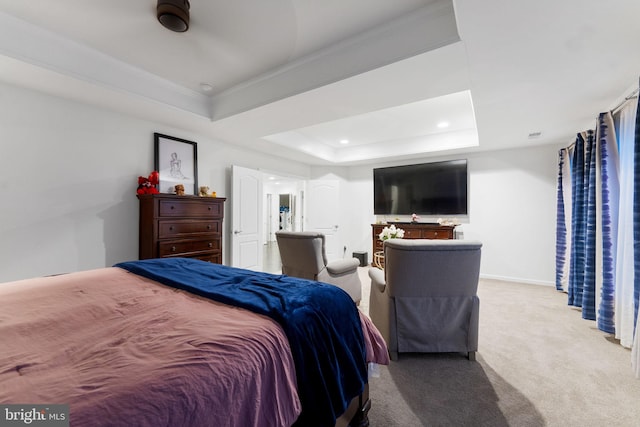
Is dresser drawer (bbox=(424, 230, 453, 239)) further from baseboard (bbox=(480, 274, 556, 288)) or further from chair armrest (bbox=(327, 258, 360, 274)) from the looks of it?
chair armrest (bbox=(327, 258, 360, 274))

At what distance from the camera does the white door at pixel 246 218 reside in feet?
14.2

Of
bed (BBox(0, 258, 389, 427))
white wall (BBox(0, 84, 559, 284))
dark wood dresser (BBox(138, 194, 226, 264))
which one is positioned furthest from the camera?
dark wood dresser (BBox(138, 194, 226, 264))

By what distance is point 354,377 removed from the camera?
1.30 metres

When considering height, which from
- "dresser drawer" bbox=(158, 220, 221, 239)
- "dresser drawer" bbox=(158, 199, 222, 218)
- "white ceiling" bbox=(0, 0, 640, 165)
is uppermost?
"white ceiling" bbox=(0, 0, 640, 165)

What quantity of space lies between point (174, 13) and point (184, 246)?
240 centimetres

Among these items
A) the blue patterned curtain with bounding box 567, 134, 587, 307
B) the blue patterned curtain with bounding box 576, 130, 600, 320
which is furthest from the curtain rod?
the blue patterned curtain with bounding box 567, 134, 587, 307

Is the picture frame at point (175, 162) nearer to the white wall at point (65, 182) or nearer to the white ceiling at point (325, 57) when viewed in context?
the white wall at point (65, 182)

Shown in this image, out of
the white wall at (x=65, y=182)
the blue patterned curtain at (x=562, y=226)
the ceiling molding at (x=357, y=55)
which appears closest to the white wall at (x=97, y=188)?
the white wall at (x=65, y=182)

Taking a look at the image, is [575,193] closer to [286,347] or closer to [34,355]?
[286,347]

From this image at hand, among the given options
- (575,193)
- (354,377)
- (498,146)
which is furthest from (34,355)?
(498,146)

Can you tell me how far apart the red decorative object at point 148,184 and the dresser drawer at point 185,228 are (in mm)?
451

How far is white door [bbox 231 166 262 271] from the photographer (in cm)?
433

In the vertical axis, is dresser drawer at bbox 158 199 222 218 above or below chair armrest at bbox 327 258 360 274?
above

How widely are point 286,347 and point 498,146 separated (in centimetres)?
508
